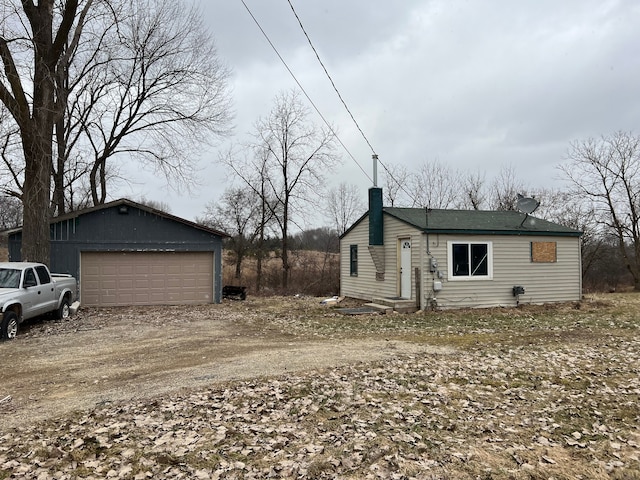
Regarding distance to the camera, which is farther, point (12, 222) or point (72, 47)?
point (12, 222)

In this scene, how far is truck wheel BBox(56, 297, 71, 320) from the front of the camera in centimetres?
1230

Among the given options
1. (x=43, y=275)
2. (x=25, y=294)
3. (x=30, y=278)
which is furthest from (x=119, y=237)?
(x=25, y=294)

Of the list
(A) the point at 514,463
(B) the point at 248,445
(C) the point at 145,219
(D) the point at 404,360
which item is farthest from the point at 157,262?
(A) the point at 514,463

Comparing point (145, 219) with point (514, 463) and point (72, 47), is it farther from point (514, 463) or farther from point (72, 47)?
point (514, 463)

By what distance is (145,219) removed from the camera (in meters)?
16.4

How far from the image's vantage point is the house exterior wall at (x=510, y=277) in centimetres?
1421

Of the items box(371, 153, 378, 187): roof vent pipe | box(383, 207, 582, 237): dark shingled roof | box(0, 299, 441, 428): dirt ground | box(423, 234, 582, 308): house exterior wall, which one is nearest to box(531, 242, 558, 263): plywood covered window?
box(423, 234, 582, 308): house exterior wall

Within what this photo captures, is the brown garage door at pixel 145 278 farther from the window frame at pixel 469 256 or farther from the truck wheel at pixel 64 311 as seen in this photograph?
the window frame at pixel 469 256

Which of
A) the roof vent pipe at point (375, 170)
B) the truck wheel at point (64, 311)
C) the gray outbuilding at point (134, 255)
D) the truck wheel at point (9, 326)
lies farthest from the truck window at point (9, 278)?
the roof vent pipe at point (375, 170)

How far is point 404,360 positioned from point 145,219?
475 inches

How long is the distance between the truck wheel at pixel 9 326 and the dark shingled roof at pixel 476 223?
34.0 feet

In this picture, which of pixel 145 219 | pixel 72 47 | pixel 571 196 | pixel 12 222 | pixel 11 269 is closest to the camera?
pixel 11 269

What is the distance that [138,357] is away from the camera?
7734mm

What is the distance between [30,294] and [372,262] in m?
10.1
